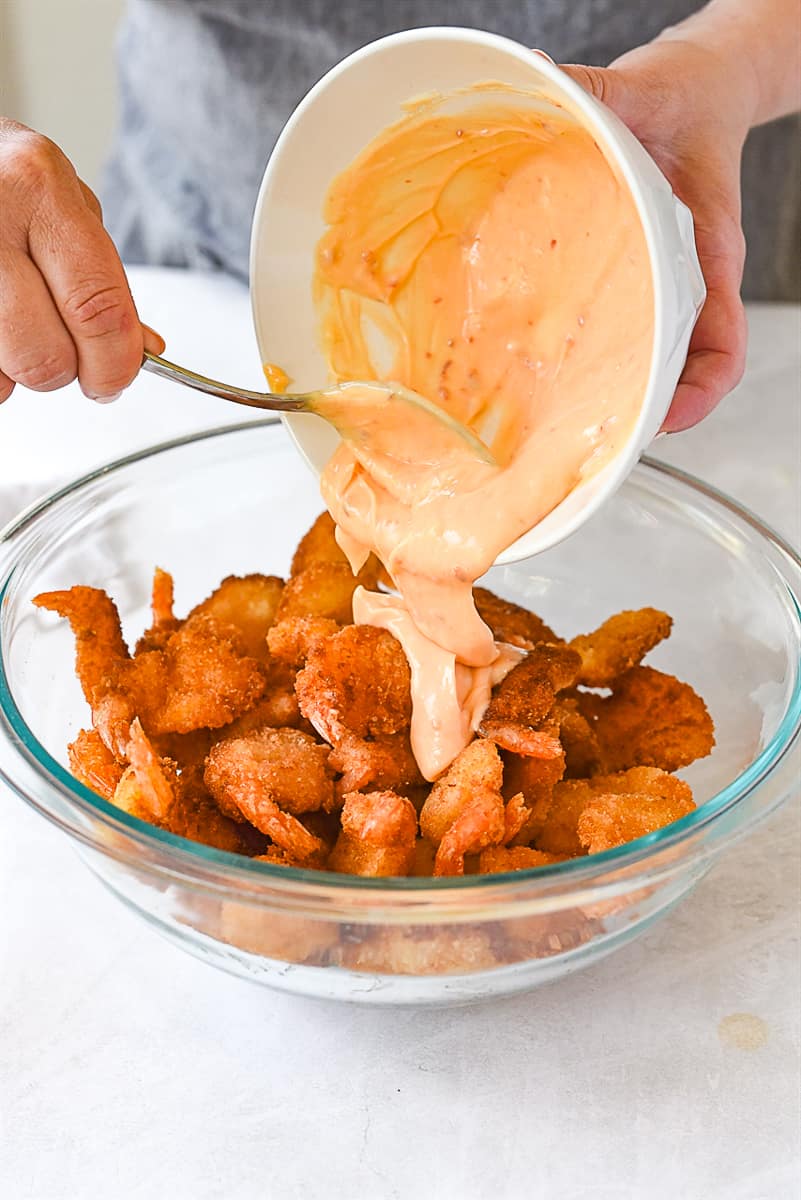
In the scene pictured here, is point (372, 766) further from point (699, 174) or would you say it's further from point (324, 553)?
point (699, 174)

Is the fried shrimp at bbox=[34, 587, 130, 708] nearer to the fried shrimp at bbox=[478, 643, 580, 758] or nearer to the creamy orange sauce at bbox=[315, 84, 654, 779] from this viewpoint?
the creamy orange sauce at bbox=[315, 84, 654, 779]

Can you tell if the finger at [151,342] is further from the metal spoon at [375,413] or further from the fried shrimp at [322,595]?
the fried shrimp at [322,595]

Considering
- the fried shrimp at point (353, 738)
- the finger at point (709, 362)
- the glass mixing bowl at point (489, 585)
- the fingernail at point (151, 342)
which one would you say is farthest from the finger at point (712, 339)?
the fingernail at point (151, 342)

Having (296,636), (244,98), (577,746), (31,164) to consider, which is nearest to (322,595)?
(296,636)

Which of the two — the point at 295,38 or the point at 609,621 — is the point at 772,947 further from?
Answer: the point at 295,38

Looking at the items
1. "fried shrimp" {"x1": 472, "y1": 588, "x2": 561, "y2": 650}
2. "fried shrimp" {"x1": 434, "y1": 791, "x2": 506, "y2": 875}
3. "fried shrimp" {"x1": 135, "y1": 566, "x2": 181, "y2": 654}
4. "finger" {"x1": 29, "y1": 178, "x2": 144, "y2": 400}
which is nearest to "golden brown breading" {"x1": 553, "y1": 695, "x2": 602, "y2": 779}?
"fried shrimp" {"x1": 472, "y1": 588, "x2": 561, "y2": 650}

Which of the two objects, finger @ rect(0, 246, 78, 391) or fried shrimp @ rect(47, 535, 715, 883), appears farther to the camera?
fried shrimp @ rect(47, 535, 715, 883)

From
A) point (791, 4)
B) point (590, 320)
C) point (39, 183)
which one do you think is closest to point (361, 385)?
point (590, 320)
